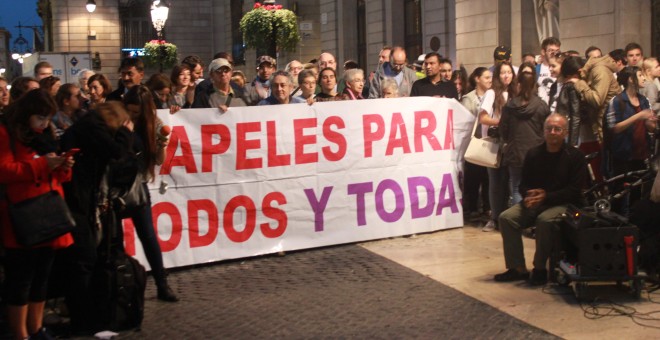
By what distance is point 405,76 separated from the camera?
42.4 ft

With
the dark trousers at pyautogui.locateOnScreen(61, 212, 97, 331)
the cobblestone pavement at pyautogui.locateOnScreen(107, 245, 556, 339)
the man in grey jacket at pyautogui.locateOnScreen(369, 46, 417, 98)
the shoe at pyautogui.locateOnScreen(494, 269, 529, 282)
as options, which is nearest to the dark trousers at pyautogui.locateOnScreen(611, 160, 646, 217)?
the shoe at pyautogui.locateOnScreen(494, 269, 529, 282)

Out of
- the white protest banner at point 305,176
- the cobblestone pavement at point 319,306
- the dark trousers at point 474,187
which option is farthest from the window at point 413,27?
the cobblestone pavement at point 319,306

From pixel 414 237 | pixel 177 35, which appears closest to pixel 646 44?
pixel 414 237

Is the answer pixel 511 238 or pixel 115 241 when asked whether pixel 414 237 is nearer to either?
pixel 511 238

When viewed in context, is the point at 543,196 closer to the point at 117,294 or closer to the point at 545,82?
the point at 117,294

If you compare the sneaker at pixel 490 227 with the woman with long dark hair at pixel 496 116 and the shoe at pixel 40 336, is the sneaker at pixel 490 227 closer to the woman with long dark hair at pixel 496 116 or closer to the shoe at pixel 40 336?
the woman with long dark hair at pixel 496 116

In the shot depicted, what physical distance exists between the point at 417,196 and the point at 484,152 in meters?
0.94

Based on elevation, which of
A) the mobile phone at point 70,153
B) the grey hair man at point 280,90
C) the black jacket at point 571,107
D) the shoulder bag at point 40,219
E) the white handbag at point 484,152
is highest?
the grey hair man at point 280,90

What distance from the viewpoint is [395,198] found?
10.6 meters

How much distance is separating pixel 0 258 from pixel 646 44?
12.2 metres

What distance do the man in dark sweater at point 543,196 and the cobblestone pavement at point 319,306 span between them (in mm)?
A: 726

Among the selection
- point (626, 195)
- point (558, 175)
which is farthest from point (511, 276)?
point (626, 195)

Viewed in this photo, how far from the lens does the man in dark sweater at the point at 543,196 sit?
26.6ft

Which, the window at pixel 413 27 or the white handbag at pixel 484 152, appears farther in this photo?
the window at pixel 413 27
